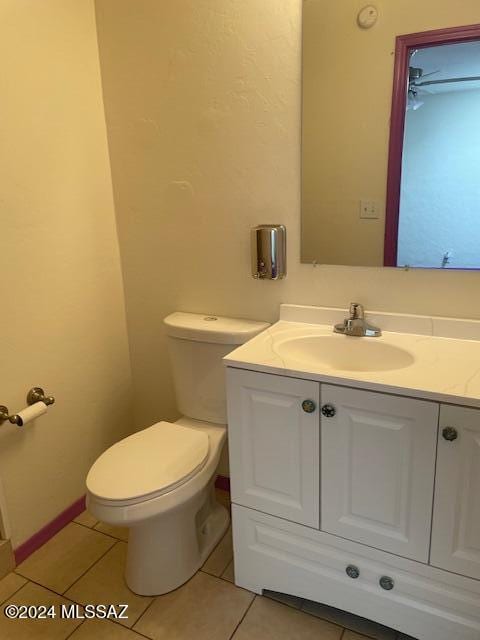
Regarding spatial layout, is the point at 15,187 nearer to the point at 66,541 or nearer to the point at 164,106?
the point at 164,106

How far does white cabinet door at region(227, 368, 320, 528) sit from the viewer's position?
1.37 m

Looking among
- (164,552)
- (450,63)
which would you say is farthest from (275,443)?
(450,63)

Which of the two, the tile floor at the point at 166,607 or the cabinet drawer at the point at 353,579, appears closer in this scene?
the cabinet drawer at the point at 353,579

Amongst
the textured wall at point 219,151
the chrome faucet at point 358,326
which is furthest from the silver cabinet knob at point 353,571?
the textured wall at point 219,151

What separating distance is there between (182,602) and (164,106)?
5.77 feet

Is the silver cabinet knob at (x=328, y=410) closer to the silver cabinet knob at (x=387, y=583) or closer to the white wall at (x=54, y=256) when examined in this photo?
the silver cabinet knob at (x=387, y=583)

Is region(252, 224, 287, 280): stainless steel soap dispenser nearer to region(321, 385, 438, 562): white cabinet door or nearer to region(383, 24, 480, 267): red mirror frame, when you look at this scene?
region(383, 24, 480, 267): red mirror frame

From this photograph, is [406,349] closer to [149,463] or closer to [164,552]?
[149,463]

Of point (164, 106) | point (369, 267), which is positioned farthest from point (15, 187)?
point (369, 267)

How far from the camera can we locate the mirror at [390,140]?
141 centimetres

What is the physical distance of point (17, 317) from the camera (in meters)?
1.72

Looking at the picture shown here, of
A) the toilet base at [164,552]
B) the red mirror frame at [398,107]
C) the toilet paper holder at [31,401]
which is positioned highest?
the red mirror frame at [398,107]

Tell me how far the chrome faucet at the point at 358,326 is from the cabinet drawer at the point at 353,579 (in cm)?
63

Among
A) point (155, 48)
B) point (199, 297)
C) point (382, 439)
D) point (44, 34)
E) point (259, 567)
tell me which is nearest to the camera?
point (382, 439)
